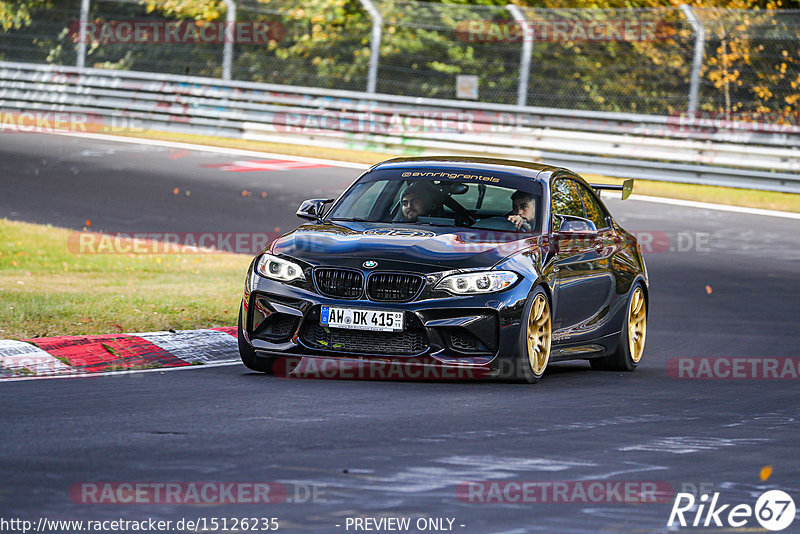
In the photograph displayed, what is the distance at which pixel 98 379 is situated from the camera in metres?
9.12

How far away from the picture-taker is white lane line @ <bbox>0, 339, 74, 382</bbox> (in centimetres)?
927

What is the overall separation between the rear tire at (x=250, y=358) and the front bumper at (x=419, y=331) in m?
0.31

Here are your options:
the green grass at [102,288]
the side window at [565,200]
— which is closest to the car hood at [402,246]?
the side window at [565,200]

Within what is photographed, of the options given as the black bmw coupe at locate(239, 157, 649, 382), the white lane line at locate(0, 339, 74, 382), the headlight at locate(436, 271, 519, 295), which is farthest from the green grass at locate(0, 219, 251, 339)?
the headlight at locate(436, 271, 519, 295)

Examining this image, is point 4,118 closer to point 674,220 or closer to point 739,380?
point 674,220

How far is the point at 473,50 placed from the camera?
25.2 m

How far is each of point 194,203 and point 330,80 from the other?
24.4ft

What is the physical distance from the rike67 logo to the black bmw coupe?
2.98 meters

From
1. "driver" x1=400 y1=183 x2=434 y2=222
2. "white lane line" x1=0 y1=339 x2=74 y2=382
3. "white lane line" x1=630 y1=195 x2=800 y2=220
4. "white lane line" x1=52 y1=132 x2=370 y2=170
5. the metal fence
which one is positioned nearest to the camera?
"white lane line" x1=0 y1=339 x2=74 y2=382

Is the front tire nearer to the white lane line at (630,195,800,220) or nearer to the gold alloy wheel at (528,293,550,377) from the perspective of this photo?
the gold alloy wheel at (528,293,550,377)

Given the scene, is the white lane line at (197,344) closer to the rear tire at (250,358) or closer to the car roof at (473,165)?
the rear tire at (250,358)

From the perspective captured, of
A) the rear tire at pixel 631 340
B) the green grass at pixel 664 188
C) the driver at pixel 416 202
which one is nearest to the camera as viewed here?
the driver at pixel 416 202

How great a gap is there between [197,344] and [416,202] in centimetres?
194

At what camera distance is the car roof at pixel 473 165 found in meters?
10.6
